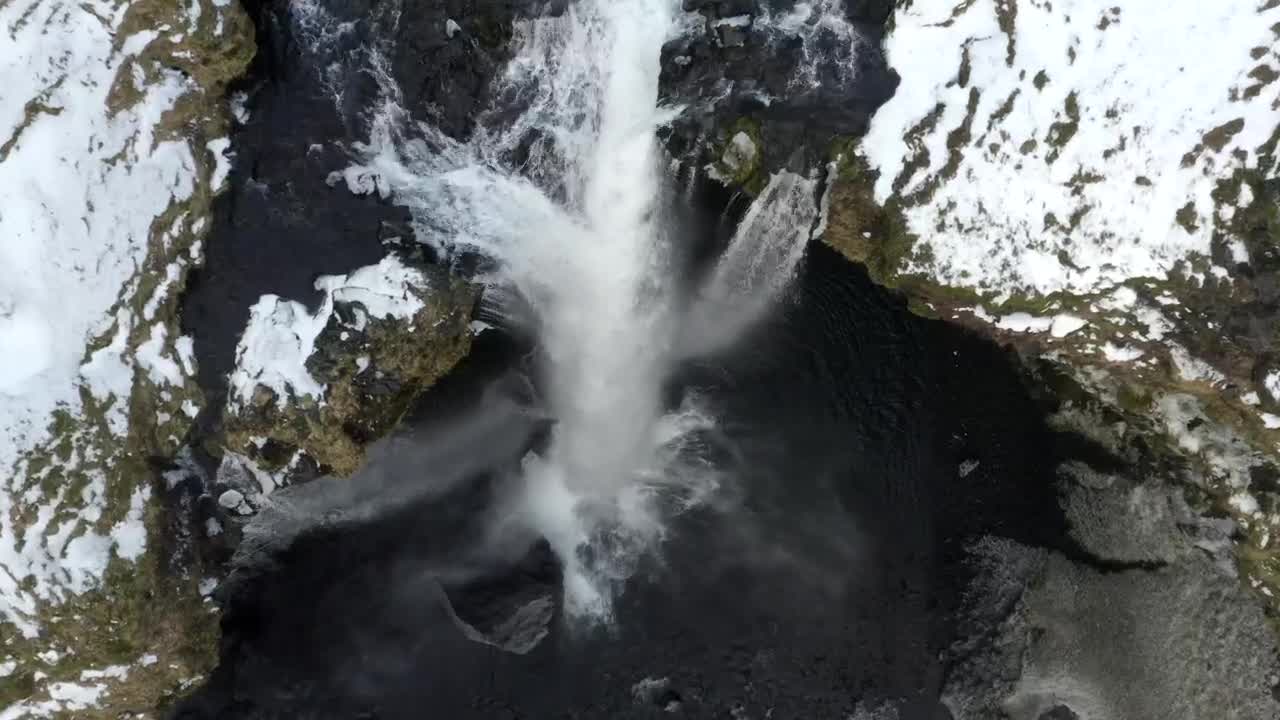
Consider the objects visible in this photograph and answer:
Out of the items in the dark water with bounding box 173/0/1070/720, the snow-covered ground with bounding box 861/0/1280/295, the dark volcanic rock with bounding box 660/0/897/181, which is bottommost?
the dark water with bounding box 173/0/1070/720

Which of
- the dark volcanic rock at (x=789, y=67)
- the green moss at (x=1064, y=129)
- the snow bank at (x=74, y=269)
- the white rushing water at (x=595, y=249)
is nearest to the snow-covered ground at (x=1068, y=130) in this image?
the green moss at (x=1064, y=129)

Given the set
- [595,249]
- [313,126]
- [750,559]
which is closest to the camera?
[313,126]

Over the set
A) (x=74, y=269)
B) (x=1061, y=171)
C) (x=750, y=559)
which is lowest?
(x=750, y=559)

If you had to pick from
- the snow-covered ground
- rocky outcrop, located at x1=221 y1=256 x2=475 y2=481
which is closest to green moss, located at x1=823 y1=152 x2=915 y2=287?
the snow-covered ground

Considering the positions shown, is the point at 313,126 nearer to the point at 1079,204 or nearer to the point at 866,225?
the point at 866,225

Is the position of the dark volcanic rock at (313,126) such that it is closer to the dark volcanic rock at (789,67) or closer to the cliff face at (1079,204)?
the dark volcanic rock at (789,67)

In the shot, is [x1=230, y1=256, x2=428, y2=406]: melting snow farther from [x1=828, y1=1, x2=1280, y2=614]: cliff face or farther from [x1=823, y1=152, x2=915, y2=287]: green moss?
[x1=828, y1=1, x2=1280, y2=614]: cliff face

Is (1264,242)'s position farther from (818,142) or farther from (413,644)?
(413,644)

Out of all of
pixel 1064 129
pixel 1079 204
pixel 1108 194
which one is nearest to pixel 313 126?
pixel 1064 129
